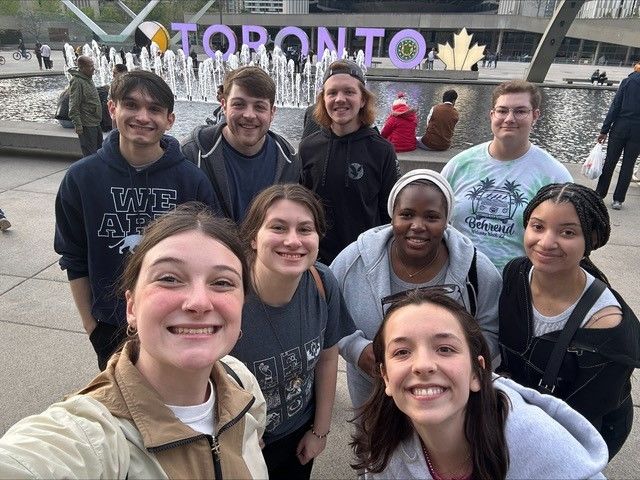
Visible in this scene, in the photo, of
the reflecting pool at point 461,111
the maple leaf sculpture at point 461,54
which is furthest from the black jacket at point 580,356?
the maple leaf sculpture at point 461,54

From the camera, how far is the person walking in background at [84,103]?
7219mm

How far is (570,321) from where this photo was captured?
5.96 ft

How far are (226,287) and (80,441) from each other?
20.4 inches

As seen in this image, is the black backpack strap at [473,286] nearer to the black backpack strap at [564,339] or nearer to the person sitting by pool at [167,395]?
the black backpack strap at [564,339]

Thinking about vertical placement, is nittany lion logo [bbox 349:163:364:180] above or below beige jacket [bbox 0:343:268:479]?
above

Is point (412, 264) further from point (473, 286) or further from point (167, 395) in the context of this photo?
point (167, 395)

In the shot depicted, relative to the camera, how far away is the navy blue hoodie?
7.41ft

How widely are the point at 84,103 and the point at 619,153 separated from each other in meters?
8.35

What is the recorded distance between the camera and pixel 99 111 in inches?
295

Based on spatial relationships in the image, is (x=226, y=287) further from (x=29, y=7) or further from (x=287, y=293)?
(x=29, y=7)

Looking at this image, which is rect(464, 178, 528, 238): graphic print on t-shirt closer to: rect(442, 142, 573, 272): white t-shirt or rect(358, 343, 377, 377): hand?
rect(442, 142, 573, 272): white t-shirt

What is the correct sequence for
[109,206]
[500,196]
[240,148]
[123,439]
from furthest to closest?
[240,148] → [500,196] → [109,206] → [123,439]

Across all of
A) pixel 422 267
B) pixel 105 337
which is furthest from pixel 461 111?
pixel 105 337

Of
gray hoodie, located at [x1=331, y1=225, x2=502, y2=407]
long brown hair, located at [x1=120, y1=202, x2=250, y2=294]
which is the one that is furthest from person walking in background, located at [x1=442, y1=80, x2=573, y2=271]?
long brown hair, located at [x1=120, y1=202, x2=250, y2=294]
